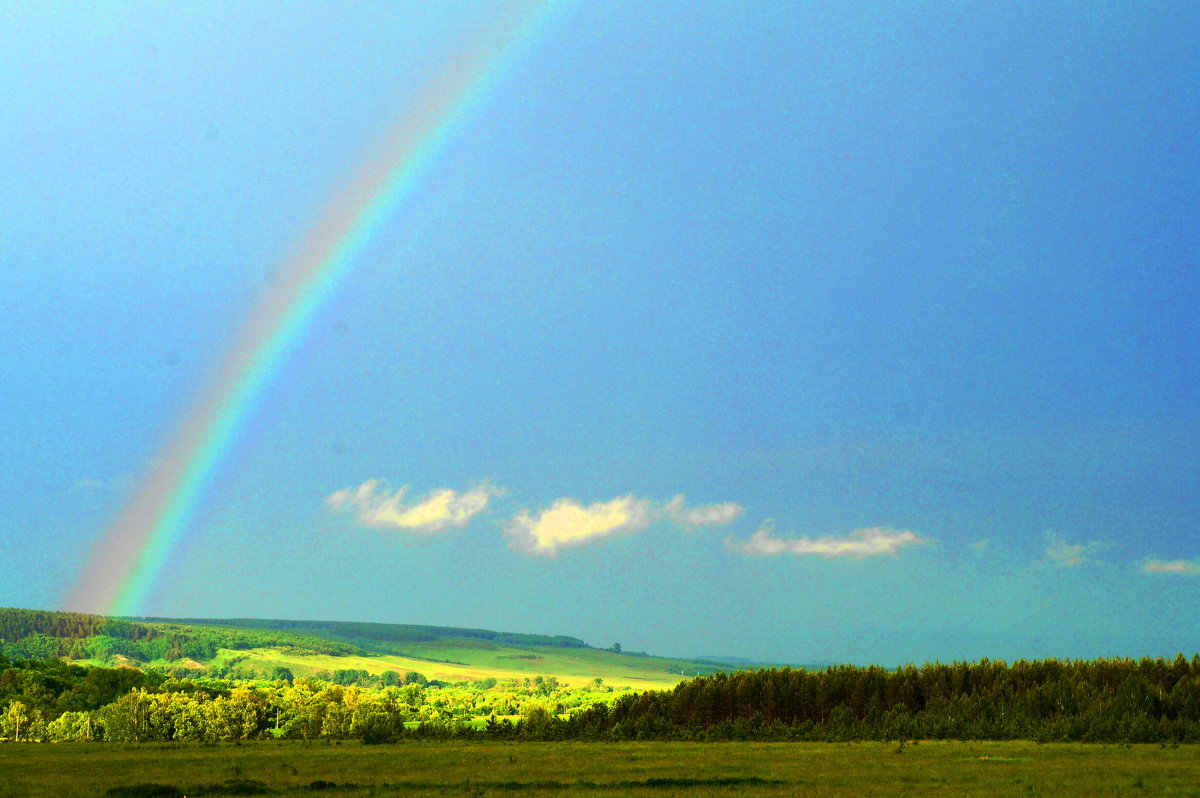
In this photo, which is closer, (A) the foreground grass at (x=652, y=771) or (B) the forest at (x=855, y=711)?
(A) the foreground grass at (x=652, y=771)

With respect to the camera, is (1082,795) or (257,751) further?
(257,751)

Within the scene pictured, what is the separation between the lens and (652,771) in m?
56.3

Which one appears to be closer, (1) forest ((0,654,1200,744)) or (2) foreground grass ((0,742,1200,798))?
(2) foreground grass ((0,742,1200,798))

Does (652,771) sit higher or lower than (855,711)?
higher

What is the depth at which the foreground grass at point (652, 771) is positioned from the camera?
4528 centimetres

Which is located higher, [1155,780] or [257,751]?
[1155,780]

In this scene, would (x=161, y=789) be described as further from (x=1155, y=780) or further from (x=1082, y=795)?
(x=1155, y=780)

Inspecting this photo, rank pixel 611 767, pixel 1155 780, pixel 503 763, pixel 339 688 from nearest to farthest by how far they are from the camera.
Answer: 1. pixel 1155 780
2. pixel 611 767
3. pixel 503 763
4. pixel 339 688

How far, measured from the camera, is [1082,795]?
3994 centimetres

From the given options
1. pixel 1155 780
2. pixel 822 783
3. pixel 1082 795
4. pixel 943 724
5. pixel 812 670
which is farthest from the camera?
pixel 812 670

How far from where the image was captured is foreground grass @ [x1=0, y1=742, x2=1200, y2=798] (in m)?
45.3

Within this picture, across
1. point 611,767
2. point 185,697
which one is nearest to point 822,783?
point 611,767

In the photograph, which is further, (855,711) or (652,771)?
(855,711)

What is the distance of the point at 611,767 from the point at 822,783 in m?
15.7
